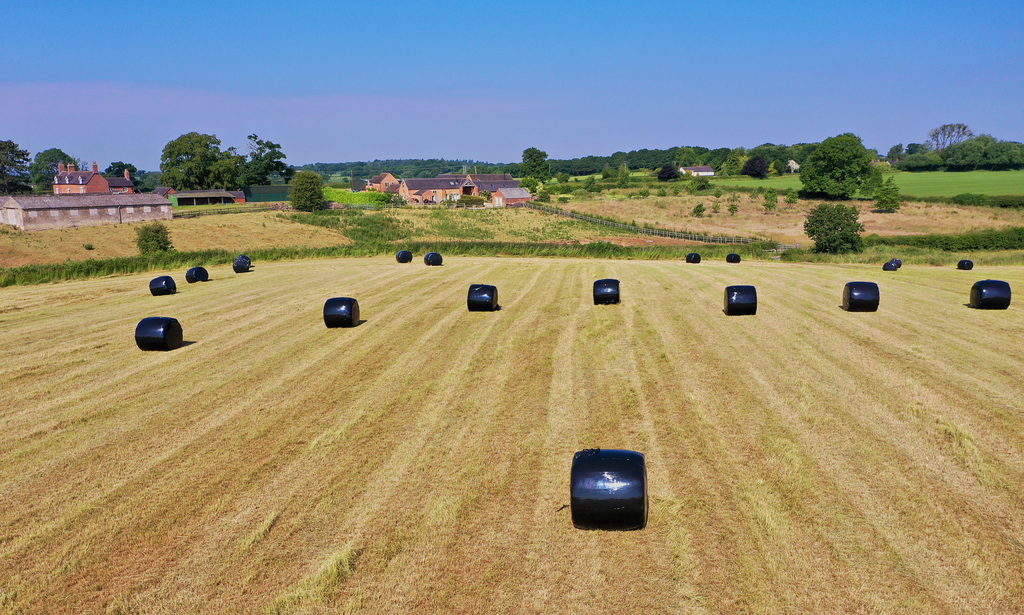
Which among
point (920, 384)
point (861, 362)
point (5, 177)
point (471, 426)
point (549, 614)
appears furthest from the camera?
point (5, 177)

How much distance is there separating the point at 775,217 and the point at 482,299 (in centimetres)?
9121

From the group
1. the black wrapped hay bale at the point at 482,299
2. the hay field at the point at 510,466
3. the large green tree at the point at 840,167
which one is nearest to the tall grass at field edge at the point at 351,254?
the hay field at the point at 510,466

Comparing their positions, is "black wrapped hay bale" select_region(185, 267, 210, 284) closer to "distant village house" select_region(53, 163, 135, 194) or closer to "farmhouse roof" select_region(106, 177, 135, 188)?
"distant village house" select_region(53, 163, 135, 194)

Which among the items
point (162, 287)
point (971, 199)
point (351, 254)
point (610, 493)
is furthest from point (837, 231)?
point (971, 199)

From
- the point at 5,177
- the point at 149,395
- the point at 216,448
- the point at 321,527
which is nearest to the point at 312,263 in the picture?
the point at 149,395

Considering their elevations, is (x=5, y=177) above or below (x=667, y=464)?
above

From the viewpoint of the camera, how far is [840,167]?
391 ft

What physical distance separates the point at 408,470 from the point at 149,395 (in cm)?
829

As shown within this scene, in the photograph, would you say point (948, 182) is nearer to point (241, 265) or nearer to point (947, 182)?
point (947, 182)

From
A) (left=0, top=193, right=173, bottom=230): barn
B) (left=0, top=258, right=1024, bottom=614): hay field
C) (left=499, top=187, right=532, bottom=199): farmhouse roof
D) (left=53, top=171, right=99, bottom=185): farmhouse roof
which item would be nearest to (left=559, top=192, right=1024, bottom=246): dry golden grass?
(left=499, top=187, right=532, bottom=199): farmhouse roof

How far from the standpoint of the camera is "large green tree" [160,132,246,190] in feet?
414

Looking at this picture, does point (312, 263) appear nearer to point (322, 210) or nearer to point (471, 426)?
point (471, 426)

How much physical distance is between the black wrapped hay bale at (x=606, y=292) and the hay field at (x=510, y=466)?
373 cm

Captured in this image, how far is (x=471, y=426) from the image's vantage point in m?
14.0
